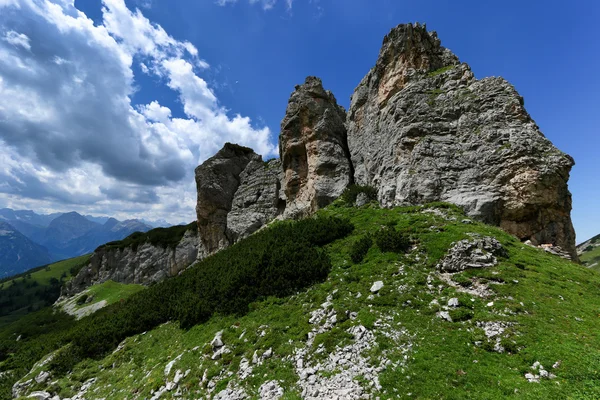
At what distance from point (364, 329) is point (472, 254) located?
8.48 meters

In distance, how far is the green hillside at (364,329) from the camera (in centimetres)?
922

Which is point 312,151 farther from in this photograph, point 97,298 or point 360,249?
point 97,298

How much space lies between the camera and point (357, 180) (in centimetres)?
4003

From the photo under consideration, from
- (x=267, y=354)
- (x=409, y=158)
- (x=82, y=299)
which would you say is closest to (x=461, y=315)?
(x=267, y=354)

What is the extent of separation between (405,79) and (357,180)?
48.9 feet

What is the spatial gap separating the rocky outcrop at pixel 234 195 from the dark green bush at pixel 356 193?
1733cm

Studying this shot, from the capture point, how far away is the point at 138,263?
274ft

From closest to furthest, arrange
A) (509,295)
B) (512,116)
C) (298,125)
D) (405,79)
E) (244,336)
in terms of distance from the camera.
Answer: (509,295)
(244,336)
(512,116)
(405,79)
(298,125)

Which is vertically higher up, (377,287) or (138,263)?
(138,263)

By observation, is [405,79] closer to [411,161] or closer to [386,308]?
[411,161]

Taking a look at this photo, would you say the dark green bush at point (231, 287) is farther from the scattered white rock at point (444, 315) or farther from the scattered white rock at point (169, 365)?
the scattered white rock at point (444, 315)

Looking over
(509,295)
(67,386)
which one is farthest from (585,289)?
(67,386)

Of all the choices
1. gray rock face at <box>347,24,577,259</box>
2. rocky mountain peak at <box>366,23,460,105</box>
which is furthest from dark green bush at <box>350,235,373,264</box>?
rocky mountain peak at <box>366,23,460,105</box>

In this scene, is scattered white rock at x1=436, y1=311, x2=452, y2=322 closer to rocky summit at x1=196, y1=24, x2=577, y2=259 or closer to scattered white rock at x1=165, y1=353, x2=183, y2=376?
scattered white rock at x1=165, y1=353, x2=183, y2=376
